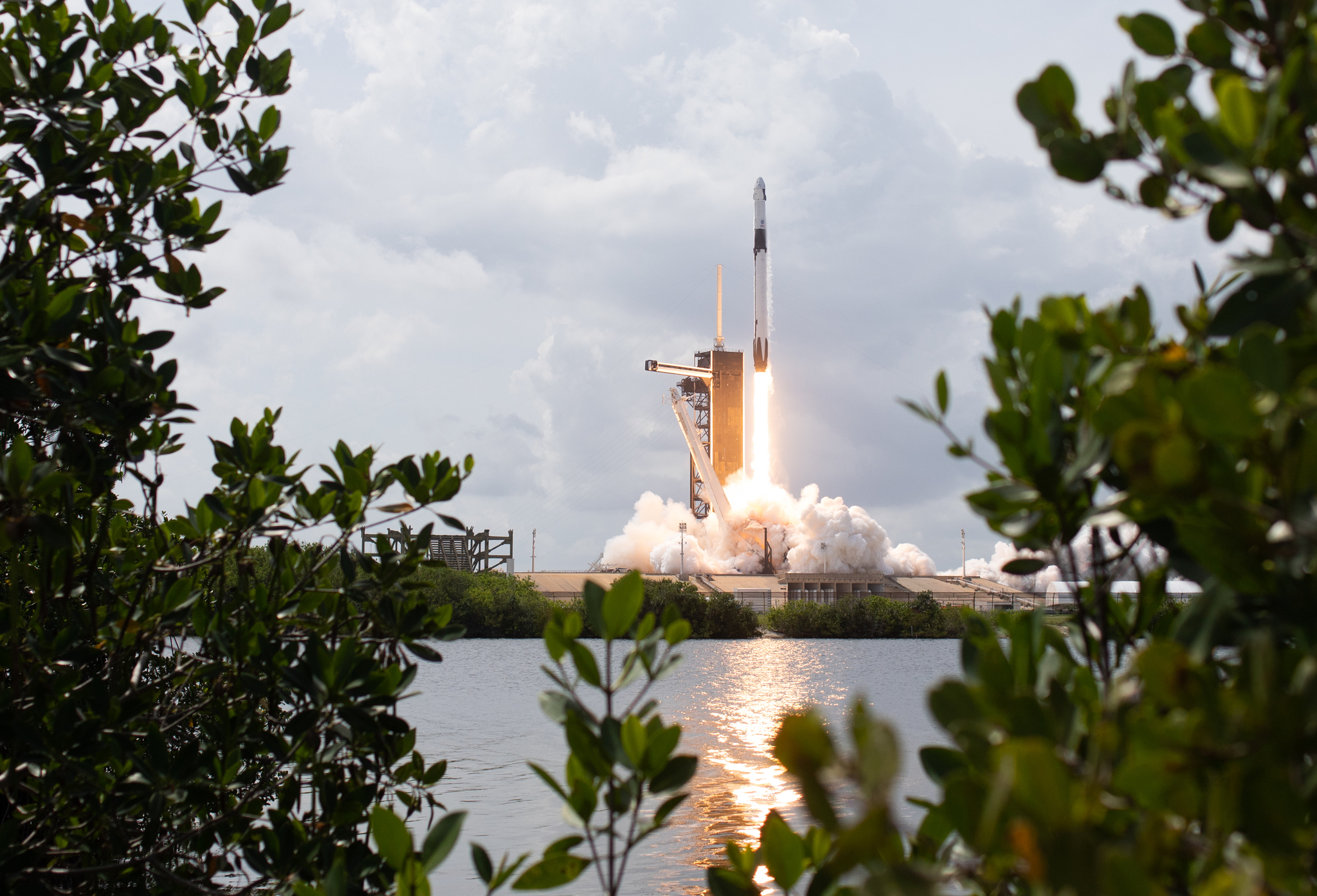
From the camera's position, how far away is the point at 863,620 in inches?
1847

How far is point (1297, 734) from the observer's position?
0.78 m

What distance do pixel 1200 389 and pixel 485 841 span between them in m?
10.1

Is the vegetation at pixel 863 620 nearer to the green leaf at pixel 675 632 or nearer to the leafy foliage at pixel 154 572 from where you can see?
the leafy foliage at pixel 154 572

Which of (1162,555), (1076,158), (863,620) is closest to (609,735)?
(1162,555)

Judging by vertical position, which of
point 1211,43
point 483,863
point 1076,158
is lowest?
point 483,863

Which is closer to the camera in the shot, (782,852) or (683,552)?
(782,852)

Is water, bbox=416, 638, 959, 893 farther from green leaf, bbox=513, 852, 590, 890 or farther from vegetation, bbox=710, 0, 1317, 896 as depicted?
green leaf, bbox=513, 852, 590, 890

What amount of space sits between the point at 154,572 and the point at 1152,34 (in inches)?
104

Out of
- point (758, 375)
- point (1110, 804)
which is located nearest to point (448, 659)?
point (758, 375)

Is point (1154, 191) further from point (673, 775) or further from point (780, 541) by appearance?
point (780, 541)

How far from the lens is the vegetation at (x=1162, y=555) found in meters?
0.72

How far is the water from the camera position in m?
9.48

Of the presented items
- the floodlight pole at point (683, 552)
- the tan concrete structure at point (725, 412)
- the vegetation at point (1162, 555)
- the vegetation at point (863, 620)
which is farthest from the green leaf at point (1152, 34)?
the tan concrete structure at point (725, 412)

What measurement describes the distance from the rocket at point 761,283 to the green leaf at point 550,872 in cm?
5259
